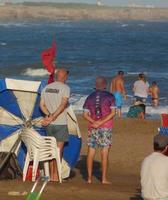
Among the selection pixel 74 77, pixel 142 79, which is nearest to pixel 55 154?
pixel 142 79

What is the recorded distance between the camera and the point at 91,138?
34.7 ft

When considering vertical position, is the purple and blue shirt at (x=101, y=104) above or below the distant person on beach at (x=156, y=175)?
above

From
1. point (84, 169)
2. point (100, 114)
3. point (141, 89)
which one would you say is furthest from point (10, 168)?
point (141, 89)

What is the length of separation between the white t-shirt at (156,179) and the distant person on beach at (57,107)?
313 centimetres

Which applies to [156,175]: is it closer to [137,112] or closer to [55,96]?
[55,96]

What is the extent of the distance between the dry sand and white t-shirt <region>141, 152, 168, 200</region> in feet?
6.82

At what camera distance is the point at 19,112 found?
11008 mm

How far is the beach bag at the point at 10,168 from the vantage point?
10891 mm

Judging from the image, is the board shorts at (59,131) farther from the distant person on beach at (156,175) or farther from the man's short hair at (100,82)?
the distant person on beach at (156,175)

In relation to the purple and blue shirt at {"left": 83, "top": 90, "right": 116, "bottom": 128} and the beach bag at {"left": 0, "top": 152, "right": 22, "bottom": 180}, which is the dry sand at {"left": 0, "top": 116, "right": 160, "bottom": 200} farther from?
the purple and blue shirt at {"left": 83, "top": 90, "right": 116, "bottom": 128}

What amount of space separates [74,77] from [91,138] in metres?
29.6

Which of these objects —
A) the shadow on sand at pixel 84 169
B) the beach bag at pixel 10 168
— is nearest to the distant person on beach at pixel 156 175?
the beach bag at pixel 10 168

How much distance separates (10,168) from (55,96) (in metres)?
1.24

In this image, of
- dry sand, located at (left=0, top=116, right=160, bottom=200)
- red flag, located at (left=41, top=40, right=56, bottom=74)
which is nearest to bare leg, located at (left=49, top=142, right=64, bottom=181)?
dry sand, located at (left=0, top=116, right=160, bottom=200)
